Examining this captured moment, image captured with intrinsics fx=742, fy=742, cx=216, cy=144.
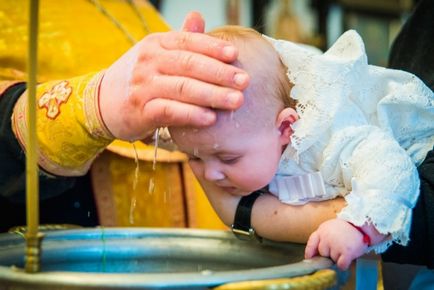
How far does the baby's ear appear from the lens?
0.82 metres

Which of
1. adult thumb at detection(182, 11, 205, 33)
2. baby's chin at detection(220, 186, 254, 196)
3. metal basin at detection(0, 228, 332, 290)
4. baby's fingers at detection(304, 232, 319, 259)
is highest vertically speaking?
adult thumb at detection(182, 11, 205, 33)

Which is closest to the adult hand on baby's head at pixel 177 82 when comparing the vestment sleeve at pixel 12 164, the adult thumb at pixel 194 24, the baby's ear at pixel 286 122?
the adult thumb at pixel 194 24

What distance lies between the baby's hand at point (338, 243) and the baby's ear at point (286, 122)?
12 cm

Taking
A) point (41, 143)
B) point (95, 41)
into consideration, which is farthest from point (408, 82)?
point (95, 41)

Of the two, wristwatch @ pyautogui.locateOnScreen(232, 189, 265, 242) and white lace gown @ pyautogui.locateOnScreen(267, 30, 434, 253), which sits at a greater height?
white lace gown @ pyautogui.locateOnScreen(267, 30, 434, 253)

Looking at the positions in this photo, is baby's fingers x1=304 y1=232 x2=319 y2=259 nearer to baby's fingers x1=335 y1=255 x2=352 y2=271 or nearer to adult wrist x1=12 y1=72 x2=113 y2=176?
baby's fingers x1=335 y1=255 x2=352 y2=271

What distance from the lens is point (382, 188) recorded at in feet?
2.45

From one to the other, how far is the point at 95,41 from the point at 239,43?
0.51 m

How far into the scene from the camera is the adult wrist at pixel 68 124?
85 cm

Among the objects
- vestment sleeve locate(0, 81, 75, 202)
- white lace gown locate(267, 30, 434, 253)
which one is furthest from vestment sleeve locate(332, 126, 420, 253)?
vestment sleeve locate(0, 81, 75, 202)

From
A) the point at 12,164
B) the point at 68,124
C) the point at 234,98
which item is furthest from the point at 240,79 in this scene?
the point at 12,164

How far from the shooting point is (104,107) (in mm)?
824

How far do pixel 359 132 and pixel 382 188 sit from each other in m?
0.09

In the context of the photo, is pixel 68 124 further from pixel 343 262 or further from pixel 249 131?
pixel 343 262
